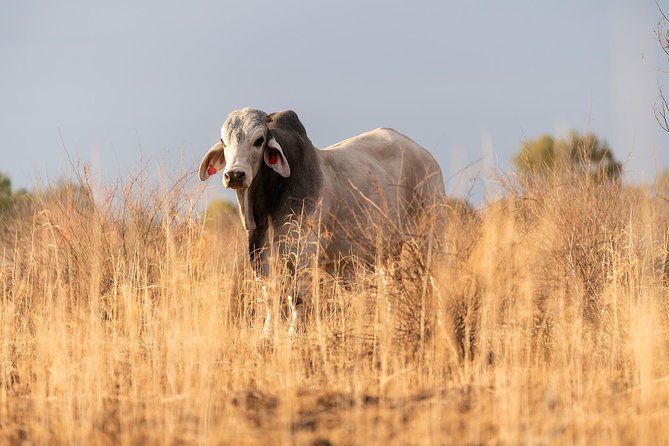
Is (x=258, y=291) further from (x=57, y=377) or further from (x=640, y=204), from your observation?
(x=640, y=204)

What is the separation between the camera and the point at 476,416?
5176 millimetres

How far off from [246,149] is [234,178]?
0.42 m

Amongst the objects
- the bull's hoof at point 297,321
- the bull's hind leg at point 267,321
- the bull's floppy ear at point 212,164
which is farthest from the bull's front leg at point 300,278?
the bull's floppy ear at point 212,164

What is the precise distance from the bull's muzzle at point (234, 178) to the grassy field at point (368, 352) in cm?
84

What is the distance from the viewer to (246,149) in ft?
28.6

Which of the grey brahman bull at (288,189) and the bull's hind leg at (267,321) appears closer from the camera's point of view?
the bull's hind leg at (267,321)

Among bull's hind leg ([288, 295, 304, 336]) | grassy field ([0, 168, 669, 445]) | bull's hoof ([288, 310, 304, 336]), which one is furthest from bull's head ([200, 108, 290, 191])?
bull's hoof ([288, 310, 304, 336])

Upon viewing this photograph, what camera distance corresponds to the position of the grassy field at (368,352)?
514cm

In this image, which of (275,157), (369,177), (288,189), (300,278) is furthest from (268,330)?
(369,177)

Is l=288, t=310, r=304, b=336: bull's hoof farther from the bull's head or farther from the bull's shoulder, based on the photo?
the bull's shoulder

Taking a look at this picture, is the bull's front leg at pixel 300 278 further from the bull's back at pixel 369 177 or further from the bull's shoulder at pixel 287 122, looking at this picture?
the bull's shoulder at pixel 287 122

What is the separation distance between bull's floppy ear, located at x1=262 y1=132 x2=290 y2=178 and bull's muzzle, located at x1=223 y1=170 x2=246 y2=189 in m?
0.53

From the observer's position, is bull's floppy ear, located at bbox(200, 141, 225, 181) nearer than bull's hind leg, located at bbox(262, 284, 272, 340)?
No

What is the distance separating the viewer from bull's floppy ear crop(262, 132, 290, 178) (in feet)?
29.1
